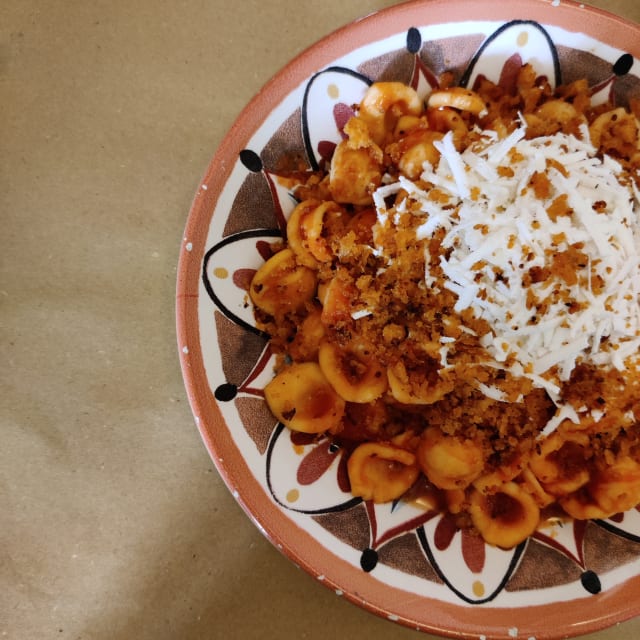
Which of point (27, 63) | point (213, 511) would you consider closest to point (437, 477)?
point (213, 511)

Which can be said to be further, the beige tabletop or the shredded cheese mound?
the beige tabletop

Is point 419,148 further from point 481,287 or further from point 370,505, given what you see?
point 370,505

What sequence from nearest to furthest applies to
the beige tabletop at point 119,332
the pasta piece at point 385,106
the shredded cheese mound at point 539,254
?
1. the shredded cheese mound at point 539,254
2. the pasta piece at point 385,106
3. the beige tabletop at point 119,332

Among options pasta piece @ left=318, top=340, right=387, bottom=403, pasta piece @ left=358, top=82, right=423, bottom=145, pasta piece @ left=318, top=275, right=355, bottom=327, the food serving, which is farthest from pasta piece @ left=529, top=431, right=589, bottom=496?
pasta piece @ left=358, top=82, right=423, bottom=145

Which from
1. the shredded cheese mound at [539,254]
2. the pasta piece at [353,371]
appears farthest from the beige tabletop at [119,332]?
the shredded cheese mound at [539,254]

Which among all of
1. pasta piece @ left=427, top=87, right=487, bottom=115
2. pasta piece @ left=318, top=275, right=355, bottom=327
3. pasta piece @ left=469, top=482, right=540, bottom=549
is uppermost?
pasta piece @ left=427, top=87, right=487, bottom=115

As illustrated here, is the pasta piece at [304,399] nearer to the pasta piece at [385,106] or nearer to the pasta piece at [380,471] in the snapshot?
the pasta piece at [380,471]

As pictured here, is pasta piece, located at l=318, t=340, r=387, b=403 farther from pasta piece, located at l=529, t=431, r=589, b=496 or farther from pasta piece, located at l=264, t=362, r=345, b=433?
pasta piece, located at l=529, t=431, r=589, b=496
